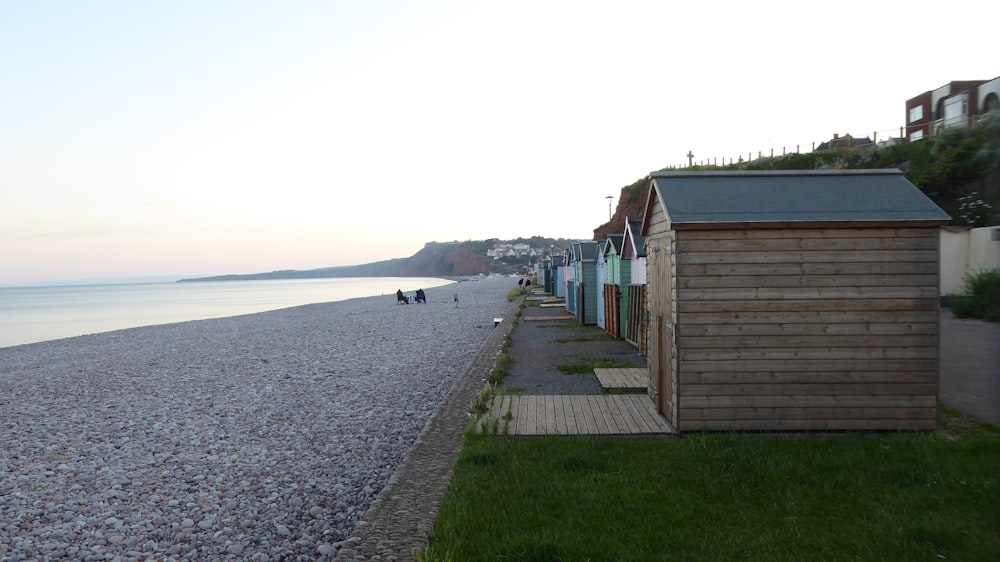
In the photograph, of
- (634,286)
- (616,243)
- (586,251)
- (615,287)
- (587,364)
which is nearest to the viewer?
(587,364)

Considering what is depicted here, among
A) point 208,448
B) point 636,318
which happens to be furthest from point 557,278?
point 208,448

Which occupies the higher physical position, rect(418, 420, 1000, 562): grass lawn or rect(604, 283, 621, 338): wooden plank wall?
rect(604, 283, 621, 338): wooden plank wall

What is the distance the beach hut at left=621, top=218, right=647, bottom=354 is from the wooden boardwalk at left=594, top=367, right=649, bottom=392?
240cm

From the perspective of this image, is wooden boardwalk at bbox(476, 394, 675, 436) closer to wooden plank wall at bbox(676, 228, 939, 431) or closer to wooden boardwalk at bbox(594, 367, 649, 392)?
wooden boardwalk at bbox(594, 367, 649, 392)

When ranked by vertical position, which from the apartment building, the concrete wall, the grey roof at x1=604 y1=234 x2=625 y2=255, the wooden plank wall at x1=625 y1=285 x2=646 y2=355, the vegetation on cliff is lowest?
the wooden plank wall at x1=625 y1=285 x2=646 y2=355

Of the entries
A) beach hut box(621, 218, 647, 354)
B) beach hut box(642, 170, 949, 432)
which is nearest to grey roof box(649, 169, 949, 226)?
beach hut box(642, 170, 949, 432)

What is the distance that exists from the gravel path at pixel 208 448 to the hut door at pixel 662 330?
132 inches

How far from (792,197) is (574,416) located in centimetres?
374

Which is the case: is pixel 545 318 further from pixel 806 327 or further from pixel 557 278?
pixel 806 327

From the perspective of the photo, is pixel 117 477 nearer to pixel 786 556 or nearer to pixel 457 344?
pixel 786 556

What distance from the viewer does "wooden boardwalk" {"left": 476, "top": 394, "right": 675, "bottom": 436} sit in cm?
743

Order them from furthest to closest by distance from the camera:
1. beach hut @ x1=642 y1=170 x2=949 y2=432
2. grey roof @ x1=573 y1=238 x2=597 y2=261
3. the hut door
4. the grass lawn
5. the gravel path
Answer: grey roof @ x1=573 y1=238 x2=597 y2=261, the hut door, beach hut @ x1=642 y1=170 x2=949 y2=432, the gravel path, the grass lawn

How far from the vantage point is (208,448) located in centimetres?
838

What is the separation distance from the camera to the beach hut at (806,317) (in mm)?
6926
